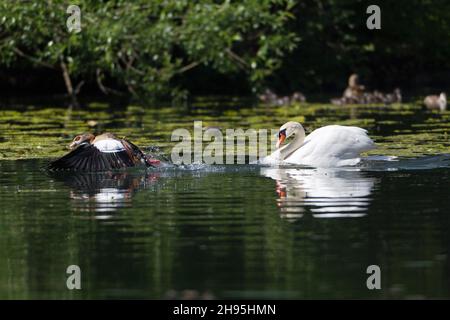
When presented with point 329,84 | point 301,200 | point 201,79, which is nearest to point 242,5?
point 201,79

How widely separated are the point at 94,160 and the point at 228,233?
5.24 meters

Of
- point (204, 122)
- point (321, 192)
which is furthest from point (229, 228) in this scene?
point (204, 122)

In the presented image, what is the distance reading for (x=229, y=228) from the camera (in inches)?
401

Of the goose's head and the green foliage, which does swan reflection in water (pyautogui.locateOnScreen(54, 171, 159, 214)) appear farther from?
the green foliage

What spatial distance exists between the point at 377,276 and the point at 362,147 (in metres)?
6.51

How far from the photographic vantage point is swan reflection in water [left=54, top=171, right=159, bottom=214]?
11703 mm

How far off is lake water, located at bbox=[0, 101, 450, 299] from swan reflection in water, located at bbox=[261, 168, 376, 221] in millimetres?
13

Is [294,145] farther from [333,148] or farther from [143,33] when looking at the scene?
[143,33]

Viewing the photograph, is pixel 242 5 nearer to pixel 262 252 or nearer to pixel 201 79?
pixel 201 79

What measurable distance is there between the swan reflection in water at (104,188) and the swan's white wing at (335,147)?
1951 millimetres

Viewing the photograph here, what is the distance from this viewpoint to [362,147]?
1457 centimetres

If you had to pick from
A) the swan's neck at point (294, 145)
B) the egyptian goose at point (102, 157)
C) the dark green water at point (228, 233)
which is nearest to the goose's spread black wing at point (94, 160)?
the egyptian goose at point (102, 157)

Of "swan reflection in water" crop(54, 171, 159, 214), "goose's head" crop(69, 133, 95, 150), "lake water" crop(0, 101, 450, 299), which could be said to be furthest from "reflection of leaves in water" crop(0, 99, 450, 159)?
"swan reflection in water" crop(54, 171, 159, 214)

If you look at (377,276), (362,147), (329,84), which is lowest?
(377,276)
